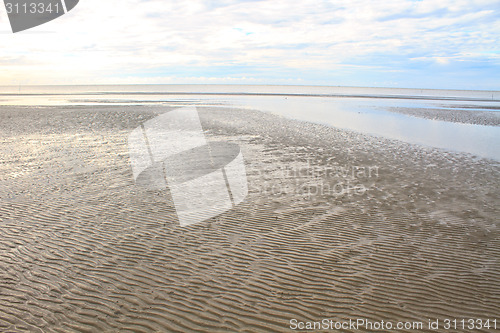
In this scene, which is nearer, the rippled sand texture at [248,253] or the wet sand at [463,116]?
the rippled sand texture at [248,253]

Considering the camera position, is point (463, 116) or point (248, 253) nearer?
point (248, 253)

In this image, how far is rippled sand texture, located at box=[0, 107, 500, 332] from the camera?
457 cm

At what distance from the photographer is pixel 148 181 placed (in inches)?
423

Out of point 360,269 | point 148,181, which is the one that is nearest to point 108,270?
point 360,269

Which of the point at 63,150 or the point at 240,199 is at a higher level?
the point at 63,150

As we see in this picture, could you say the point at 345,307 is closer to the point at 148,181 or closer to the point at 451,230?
the point at 451,230

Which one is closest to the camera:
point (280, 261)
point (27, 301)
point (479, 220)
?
point (27, 301)

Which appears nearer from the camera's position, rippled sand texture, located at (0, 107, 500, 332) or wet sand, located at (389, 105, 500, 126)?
rippled sand texture, located at (0, 107, 500, 332)

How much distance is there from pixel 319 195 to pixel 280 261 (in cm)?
398

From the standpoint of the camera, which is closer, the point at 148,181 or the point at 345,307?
the point at 345,307

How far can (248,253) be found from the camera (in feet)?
20.3

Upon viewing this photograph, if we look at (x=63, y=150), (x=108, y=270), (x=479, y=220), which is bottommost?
(x=479, y=220)

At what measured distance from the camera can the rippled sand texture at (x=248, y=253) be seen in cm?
457

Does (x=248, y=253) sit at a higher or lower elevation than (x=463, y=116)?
lower
